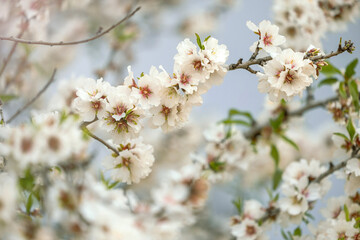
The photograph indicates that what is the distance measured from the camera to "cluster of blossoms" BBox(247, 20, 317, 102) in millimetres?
912

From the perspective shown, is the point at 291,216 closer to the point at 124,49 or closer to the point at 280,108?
the point at 280,108

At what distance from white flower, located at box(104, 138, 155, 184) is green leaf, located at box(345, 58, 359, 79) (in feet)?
2.50

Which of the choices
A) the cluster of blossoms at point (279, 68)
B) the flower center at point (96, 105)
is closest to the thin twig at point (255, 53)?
the cluster of blossoms at point (279, 68)

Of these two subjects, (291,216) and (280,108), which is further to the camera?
(280,108)

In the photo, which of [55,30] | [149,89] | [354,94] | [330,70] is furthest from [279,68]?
[55,30]

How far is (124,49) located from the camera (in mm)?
2375

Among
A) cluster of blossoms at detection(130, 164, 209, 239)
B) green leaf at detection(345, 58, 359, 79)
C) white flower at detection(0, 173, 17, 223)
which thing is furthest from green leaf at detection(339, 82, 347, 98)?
white flower at detection(0, 173, 17, 223)

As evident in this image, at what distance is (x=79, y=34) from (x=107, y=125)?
213cm

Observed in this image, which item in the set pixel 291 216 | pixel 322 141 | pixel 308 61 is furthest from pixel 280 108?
pixel 322 141

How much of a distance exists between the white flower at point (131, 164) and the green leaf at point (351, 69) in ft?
2.50

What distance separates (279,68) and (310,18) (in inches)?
32.5

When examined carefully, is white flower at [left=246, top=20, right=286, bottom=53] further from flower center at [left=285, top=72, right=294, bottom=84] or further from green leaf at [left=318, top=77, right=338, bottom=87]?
green leaf at [left=318, top=77, right=338, bottom=87]

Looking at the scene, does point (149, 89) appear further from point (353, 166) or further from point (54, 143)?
point (353, 166)

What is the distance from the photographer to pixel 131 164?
979 millimetres
